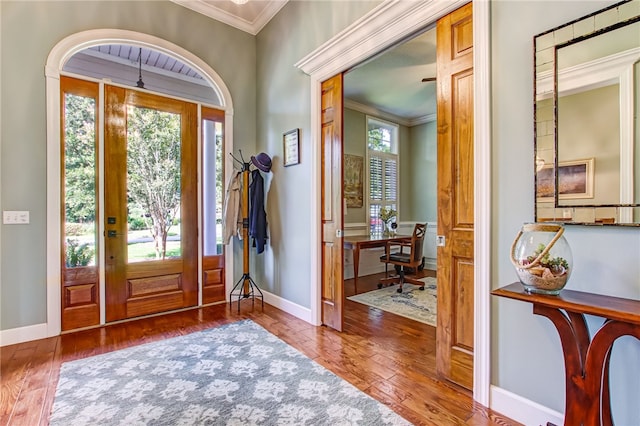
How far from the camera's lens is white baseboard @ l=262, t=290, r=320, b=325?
329 centimetres

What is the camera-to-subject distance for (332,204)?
3.10 m

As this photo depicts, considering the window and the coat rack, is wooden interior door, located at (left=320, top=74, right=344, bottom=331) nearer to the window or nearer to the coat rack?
the coat rack

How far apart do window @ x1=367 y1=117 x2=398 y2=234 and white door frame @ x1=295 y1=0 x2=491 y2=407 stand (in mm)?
3027

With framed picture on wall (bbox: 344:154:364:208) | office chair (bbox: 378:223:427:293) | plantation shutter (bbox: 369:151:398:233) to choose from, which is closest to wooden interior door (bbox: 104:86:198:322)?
framed picture on wall (bbox: 344:154:364:208)

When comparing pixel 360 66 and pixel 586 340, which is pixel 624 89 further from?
pixel 360 66

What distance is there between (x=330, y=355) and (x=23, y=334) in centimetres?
278

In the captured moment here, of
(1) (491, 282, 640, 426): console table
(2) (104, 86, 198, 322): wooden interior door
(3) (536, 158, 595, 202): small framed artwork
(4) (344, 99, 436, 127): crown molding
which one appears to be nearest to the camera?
(1) (491, 282, 640, 426): console table

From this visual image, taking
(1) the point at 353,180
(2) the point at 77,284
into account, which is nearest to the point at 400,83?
(1) the point at 353,180

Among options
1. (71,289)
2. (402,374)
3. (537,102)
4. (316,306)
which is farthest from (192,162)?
(537,102)

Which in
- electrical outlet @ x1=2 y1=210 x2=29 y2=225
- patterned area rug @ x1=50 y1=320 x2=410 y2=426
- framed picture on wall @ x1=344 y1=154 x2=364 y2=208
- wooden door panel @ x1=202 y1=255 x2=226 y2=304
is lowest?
patterned area rug @ x1=50 y1=320 x2=410 y2=426

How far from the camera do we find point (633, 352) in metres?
1.37

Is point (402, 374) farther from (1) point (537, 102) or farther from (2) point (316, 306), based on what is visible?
(1) point (537, 102)

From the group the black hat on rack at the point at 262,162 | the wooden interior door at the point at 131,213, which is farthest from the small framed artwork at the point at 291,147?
the wooden interior door at the point at 131,213

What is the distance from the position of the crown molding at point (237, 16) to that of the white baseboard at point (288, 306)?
3.52 m
